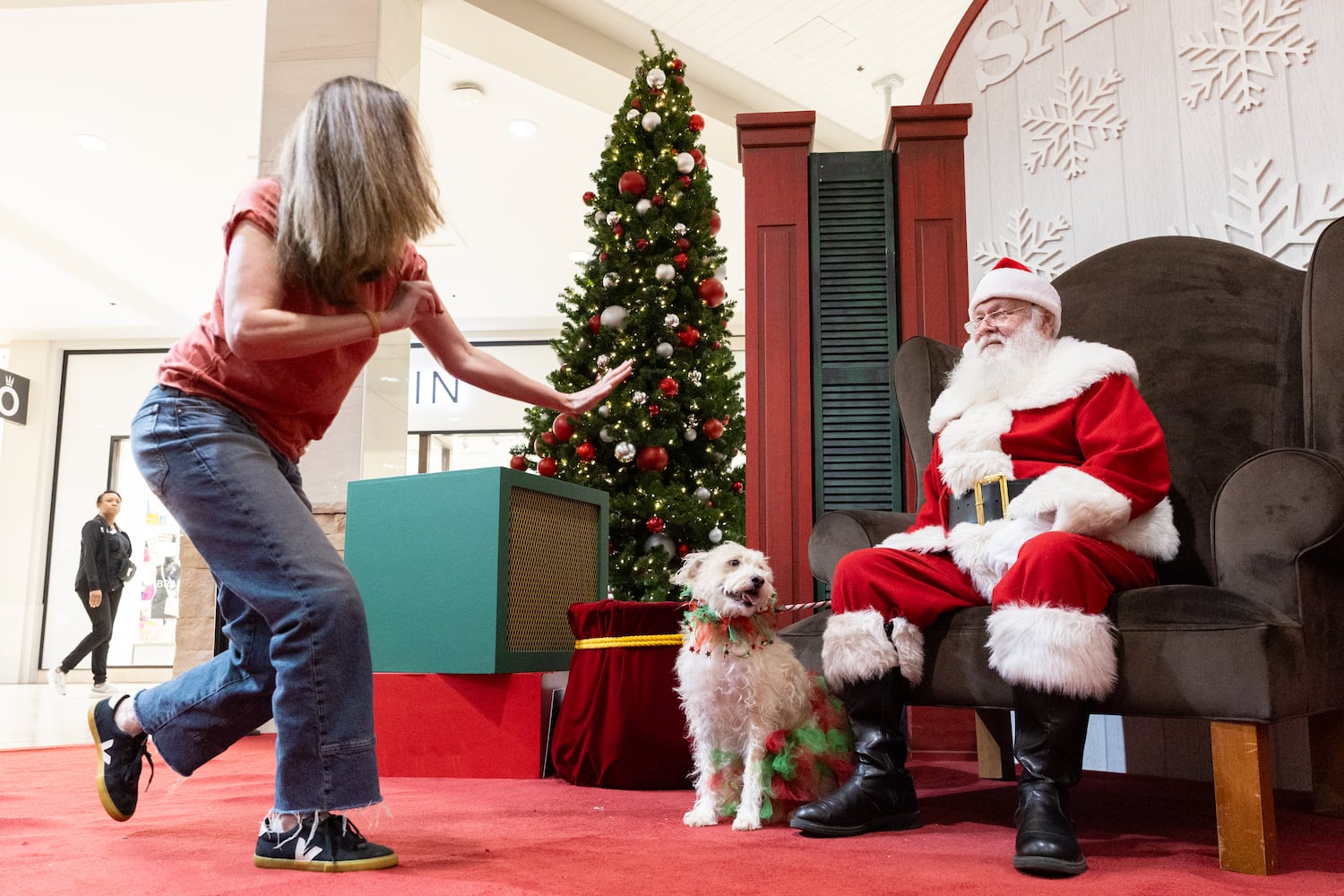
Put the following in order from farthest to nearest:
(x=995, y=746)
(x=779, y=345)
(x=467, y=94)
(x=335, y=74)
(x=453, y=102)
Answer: (x=453, y=102) < (x=467, y=94) < (x=335, y=74) < (x=779, y=345) < (x=995, y=746)

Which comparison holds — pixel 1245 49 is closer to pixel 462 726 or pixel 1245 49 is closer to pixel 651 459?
pixel 651 459

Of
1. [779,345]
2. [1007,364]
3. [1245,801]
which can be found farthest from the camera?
[779,345]

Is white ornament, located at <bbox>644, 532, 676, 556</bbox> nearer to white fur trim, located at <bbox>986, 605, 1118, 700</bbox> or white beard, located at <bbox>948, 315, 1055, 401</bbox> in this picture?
white beard, located at <bbox>948, 315, 1055, 401</bbox>

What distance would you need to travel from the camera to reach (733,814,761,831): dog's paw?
2.05 m

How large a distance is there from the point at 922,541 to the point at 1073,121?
1.88 metres

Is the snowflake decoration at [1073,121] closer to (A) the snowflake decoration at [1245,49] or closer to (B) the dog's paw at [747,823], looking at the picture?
(A) the snowflake decoration at [1245,49]

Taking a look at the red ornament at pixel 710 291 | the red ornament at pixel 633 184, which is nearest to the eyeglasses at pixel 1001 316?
the red ornament at pixel 710 291

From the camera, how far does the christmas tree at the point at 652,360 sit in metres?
4.15

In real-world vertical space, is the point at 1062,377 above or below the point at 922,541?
above

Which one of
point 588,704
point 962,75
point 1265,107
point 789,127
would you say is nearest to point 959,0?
point 962,75

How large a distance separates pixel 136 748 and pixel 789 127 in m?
2.81

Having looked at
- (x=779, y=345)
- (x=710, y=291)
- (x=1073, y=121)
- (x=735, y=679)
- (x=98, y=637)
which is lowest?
(x=98, y=637)

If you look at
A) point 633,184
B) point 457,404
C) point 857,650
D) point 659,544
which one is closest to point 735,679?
point 857,650

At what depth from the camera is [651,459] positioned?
13.6 ft
